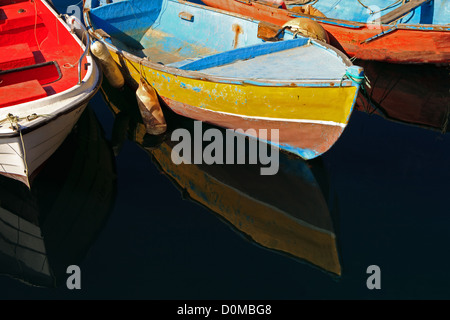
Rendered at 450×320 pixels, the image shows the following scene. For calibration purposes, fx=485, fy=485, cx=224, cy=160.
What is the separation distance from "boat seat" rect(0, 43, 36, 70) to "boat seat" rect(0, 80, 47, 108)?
36.6 inches

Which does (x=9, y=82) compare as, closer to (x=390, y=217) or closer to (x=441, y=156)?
(x=390, y=217)

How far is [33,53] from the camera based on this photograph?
9.11 m

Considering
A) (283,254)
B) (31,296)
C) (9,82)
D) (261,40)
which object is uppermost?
(261,40)

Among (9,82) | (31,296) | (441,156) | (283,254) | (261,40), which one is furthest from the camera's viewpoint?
(261,40)

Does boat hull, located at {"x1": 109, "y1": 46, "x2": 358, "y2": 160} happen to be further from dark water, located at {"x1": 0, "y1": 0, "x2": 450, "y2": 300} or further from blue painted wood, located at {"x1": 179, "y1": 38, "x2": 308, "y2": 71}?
dark water, located at {"x1": 0, "y1": 0, "x2": 450, "y2": 300}

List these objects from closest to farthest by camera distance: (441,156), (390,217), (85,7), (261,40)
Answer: (390,217) → (441,156) → (261,40) → (85,7)

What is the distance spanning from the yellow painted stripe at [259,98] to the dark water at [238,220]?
1024 mm

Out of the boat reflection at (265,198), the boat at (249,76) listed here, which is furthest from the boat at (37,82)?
the boat reflection at (265,198)

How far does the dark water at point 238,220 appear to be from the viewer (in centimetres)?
648

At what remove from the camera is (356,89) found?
7.05 metres

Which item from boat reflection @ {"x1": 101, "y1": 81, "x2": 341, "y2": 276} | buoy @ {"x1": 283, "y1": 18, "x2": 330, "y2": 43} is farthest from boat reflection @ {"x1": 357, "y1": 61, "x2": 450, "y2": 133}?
boat reflection @ {"x1": 101, "y1": 81, "x2": 341, "y2": 276}

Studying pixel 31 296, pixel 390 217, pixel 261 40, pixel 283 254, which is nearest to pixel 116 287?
pixel 31 296

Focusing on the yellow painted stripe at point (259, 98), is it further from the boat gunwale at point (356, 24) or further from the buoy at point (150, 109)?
Result: the boat gunwale at point (356, 24)

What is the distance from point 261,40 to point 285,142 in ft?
7.95
